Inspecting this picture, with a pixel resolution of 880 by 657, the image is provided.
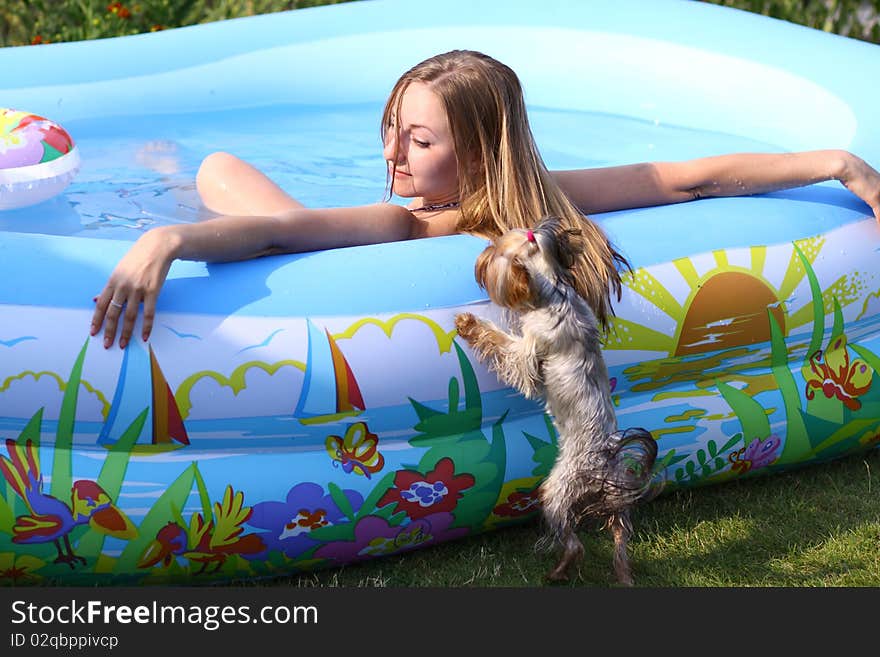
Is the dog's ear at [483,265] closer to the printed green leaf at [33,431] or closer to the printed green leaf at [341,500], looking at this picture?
the printed green leaf at [341,500]

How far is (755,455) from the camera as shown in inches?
119

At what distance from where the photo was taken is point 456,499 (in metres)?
2.66

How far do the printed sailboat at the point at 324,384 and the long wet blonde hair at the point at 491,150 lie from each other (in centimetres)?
51

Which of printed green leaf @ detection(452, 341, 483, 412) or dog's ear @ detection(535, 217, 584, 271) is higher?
dog's ear @ detection(535, 217, 584, 271)

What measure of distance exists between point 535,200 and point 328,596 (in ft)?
3.43

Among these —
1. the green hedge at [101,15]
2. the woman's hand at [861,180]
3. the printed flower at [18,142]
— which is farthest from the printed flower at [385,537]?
the green hedge at [101,15]

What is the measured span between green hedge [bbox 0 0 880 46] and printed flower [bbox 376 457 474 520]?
4.33 metres

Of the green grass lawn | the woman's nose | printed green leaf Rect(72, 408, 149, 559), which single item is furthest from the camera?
the woman's nose

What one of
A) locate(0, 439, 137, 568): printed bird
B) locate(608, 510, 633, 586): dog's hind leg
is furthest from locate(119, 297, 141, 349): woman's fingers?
locate(608, 510, 633, 586): dog's hind leg

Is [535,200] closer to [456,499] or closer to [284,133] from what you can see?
[456,499]

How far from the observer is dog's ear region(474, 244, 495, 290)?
2.48m

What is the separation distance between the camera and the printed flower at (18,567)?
243 cm

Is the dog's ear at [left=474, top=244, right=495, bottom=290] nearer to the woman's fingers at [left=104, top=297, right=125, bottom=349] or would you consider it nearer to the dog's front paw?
the dog's front paw

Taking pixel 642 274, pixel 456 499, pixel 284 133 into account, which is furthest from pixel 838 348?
pixel 284 133
